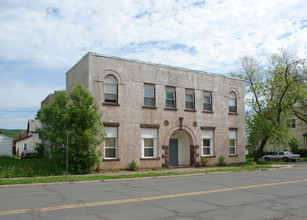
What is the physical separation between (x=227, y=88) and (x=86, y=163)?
1422 centimetres

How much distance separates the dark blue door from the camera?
23.4 meters

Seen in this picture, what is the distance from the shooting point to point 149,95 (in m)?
21.7

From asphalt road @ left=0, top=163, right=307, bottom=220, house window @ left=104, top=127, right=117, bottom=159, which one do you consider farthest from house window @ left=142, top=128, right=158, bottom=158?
asphalt road @ left=0, top=163, right=307, bottom=220

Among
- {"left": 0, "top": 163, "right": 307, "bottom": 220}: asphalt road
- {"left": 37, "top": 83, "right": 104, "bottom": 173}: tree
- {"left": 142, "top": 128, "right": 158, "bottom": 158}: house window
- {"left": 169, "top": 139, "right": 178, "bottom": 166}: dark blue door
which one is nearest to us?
{"left": 0, "top": 163, "right": 307, "bottom": 220}: asphalt road

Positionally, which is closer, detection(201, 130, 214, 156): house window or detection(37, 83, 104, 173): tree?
detection(37, 83, 104, 173): tree

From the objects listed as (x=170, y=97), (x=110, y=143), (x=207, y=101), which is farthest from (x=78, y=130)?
(x=207, y=101)

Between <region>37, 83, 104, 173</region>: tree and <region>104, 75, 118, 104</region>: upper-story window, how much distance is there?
74.0 inches

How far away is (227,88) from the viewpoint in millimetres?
25969

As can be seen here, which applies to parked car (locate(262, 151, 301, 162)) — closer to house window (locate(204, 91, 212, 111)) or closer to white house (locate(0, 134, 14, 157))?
house window (locate(204, 91, 212, 111))

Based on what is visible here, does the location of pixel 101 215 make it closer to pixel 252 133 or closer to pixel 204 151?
pixel 204 151

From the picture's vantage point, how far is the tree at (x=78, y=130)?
17.4 metres

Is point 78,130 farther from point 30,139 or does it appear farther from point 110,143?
point 30,139

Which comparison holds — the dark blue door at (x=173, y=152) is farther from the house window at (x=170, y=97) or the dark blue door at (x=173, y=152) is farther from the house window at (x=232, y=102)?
the house window at (x=232, y=102)

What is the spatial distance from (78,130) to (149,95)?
6.30m
